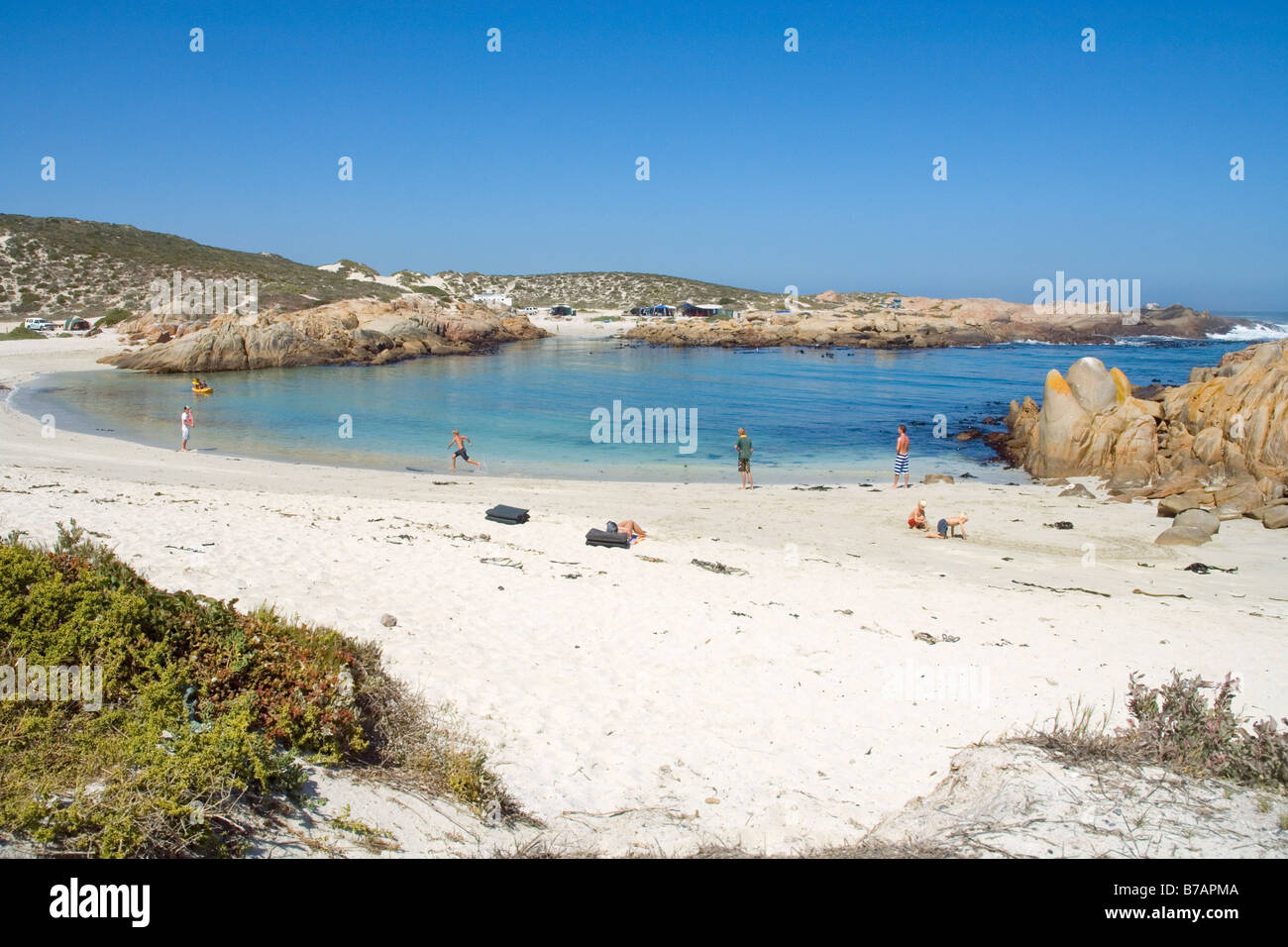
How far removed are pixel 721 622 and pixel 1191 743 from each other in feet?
14.7

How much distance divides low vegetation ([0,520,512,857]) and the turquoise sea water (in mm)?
15309

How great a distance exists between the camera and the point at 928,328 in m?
76.4

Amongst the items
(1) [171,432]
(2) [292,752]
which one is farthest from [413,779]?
(1) [171,432]

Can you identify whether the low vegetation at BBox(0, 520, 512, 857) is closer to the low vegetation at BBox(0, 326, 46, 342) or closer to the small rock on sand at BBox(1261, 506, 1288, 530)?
the small rock on sand at BBox(1261, 506, 1288, 530)

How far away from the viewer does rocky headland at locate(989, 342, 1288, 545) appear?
14680 millimetres

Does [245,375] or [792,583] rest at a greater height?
[245,375]

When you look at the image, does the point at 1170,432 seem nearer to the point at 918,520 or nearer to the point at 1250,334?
the point at 918,520

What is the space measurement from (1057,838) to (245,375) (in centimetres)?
4628

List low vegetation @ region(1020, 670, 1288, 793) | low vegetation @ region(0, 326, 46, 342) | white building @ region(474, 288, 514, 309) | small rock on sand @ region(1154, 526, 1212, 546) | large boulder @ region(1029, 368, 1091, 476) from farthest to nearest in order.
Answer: white building @ region(474, 288, 514, 309) < low vegetation @ region(0, 326, 46, 342) < large boulder @ region(1029, 368, 1091, 476) < small rock on sand @ region(1154, 526, 1212, 546) < low vegetation @ region(1020, 670, 1288, 793)

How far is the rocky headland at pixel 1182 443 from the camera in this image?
578 inches

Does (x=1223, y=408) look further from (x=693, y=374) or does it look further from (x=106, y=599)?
(x=693, y=374)

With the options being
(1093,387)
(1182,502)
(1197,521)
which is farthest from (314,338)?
(1197,521)

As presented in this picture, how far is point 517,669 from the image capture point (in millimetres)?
6738

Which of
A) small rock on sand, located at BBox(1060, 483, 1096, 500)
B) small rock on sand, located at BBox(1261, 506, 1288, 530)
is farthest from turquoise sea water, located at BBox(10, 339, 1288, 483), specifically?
small rock on sand, located at BBox(1261, 506, 1288, 530)
